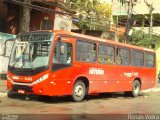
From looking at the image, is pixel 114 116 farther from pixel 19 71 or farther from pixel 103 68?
pixel 103 68

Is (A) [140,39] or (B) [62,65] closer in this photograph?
(B) [62,65]

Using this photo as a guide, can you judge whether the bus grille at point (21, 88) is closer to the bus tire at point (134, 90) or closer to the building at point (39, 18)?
the bus tire at point (134, 90)

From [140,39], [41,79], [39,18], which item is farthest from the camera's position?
[140,39]

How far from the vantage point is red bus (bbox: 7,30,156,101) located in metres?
15.1

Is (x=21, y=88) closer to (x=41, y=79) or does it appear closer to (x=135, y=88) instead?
(x=41, y=79)

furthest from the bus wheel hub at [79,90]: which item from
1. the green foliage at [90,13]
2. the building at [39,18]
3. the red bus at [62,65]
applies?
the green foliage at [90,13]

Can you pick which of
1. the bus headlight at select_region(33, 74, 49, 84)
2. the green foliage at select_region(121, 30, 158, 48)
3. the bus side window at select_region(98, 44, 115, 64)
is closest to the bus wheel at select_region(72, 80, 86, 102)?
the bus side window at select_region(98, 44, 115, 64)

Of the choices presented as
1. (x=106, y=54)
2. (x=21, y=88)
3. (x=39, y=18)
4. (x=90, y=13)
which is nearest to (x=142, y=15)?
(x=90, y=13)

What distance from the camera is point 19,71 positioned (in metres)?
15.5

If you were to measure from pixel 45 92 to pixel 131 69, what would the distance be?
7486mm

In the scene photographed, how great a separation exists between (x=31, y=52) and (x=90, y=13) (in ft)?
81.8

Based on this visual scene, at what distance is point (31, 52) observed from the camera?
15445 millimetres

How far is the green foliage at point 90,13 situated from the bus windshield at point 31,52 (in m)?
17.9

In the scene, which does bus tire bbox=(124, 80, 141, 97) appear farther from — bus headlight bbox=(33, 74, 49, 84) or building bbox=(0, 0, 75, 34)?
building bbox=(0, 0, 75, 34)
